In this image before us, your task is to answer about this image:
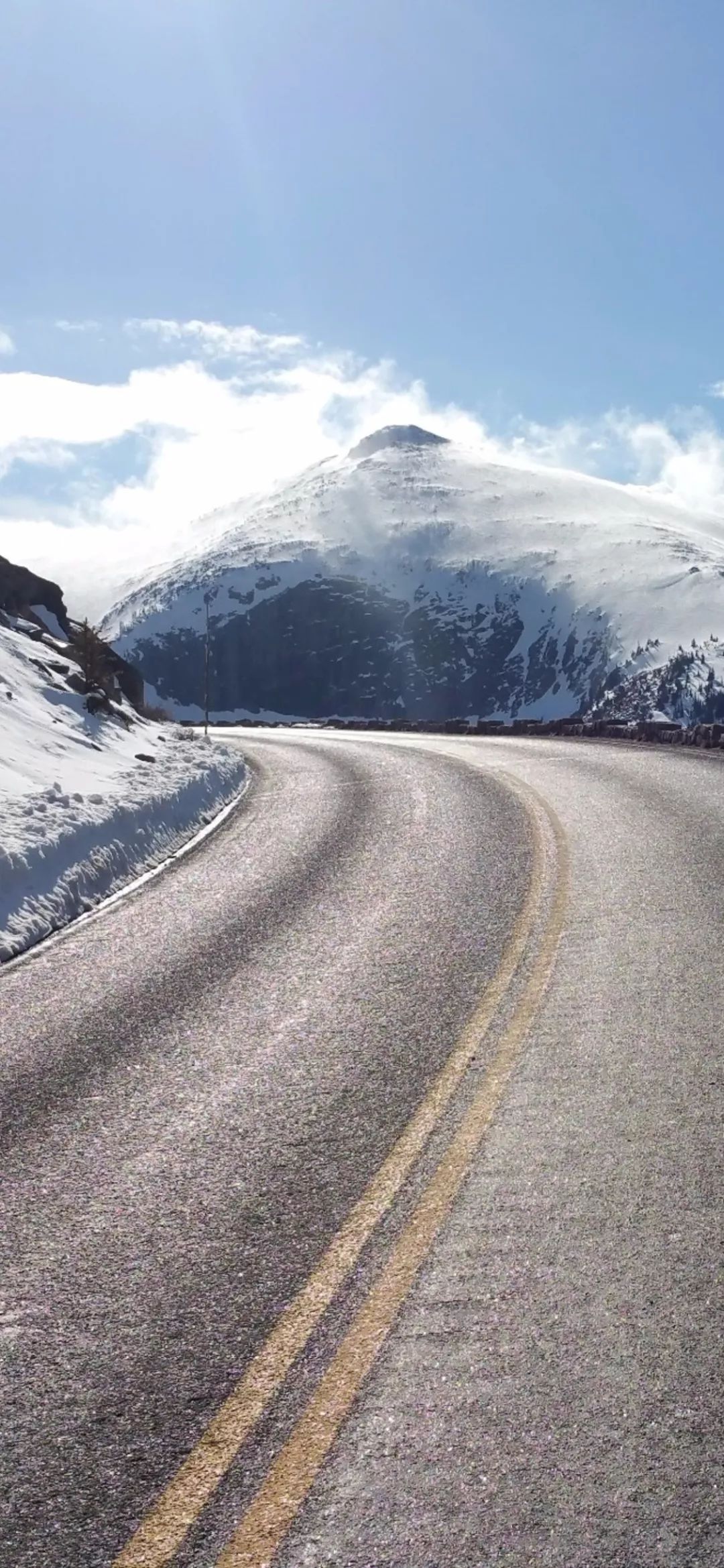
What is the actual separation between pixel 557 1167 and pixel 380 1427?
150 cm

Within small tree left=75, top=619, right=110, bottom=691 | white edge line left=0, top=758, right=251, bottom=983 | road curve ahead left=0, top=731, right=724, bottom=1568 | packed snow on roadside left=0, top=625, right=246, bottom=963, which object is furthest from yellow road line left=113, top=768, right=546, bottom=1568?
small tree left=75, top=619, right=110, bottom=691

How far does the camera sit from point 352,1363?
9.68 feet

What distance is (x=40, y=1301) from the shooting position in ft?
10.9

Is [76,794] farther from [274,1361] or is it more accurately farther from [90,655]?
[90,655]

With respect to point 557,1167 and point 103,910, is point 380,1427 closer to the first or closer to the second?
point 557,1167

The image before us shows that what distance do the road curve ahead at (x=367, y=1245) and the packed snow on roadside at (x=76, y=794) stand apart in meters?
1.25

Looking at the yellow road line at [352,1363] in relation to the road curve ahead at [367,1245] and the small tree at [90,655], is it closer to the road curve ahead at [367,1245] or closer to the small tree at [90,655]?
the road curve ahead at [367,1245]

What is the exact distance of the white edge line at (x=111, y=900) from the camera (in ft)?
24.9

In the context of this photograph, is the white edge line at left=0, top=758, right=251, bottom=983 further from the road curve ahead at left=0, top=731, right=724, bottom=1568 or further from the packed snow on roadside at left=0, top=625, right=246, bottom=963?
the road curve ahead at left=0, top=731, right=724, bottom=1568

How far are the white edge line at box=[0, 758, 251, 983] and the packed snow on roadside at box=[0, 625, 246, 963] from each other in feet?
0.25

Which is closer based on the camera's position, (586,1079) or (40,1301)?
(40,1301)

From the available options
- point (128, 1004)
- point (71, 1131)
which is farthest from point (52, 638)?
point (71, 1131)

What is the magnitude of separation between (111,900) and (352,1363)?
267 inches

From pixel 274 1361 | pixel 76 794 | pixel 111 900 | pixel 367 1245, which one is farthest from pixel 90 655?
pixel 274 1361
